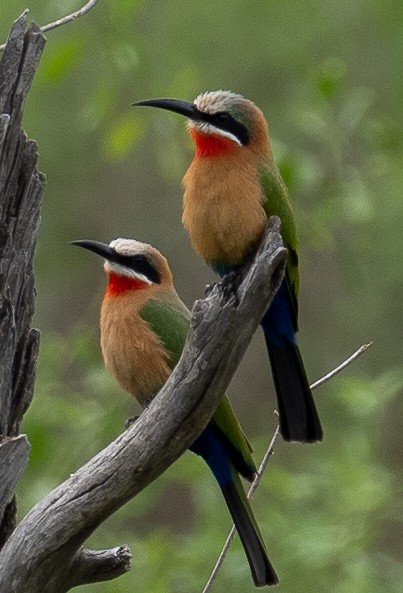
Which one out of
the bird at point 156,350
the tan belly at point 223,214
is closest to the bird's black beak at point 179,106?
the tan belly at point 223,214

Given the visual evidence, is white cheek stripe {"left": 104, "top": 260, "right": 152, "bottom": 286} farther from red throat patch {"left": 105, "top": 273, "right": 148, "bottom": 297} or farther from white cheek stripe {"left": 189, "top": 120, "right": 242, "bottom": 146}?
white cheek stripe {"left": 189, "top": 120, "right": 242, "bottom": 146}

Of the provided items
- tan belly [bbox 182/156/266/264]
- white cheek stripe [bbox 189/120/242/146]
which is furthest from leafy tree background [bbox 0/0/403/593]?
tan belly [bbox 182/156/266/264]

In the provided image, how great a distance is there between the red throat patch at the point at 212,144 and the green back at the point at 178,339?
66 centimetres

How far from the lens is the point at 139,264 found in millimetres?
5520

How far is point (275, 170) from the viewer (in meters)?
5.09

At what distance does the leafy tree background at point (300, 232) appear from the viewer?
655 cm

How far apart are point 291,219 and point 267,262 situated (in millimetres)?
937

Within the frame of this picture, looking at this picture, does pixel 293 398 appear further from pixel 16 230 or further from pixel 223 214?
pixel 16 230

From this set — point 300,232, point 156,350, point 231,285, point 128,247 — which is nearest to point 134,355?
point 156,350

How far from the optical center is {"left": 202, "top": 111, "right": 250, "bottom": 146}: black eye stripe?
4980 mm

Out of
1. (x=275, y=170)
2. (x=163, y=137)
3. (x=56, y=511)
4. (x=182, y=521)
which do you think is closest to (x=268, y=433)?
(x=182, y=521)

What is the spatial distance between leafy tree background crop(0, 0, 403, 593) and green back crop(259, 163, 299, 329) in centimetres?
126

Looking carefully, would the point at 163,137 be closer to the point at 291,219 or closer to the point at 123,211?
the point at 123,211

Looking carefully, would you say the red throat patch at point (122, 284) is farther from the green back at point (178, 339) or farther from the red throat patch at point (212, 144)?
the red throat patch at point (212, 144)
